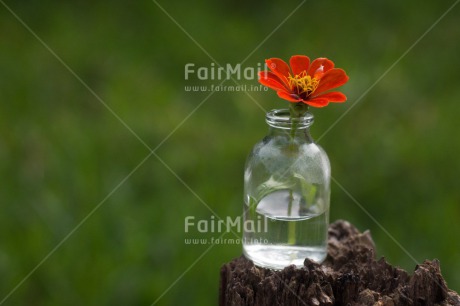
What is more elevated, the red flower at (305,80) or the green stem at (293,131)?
the red flower at (305,80)

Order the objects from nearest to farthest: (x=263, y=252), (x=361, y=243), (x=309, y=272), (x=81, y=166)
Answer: (x=309, y=272), (x=263, y=252), (x=361, y=243), (x=81, y=166)

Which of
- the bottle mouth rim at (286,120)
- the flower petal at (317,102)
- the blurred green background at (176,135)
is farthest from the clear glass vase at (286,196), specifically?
the blurred green background at (176,135)

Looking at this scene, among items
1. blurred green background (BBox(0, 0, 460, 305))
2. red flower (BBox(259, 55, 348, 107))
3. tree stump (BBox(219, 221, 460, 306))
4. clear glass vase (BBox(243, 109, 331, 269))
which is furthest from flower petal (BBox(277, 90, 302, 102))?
blurred green background (BBox(0, 0, 460, 305))

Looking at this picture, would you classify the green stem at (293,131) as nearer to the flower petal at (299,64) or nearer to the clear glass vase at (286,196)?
the clear glass vase at (286,196)

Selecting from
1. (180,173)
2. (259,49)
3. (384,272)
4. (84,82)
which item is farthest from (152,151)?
(384,272)

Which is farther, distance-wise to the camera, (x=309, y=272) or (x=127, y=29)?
(x=127, y=29)

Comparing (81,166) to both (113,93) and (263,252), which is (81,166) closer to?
(113,93)
